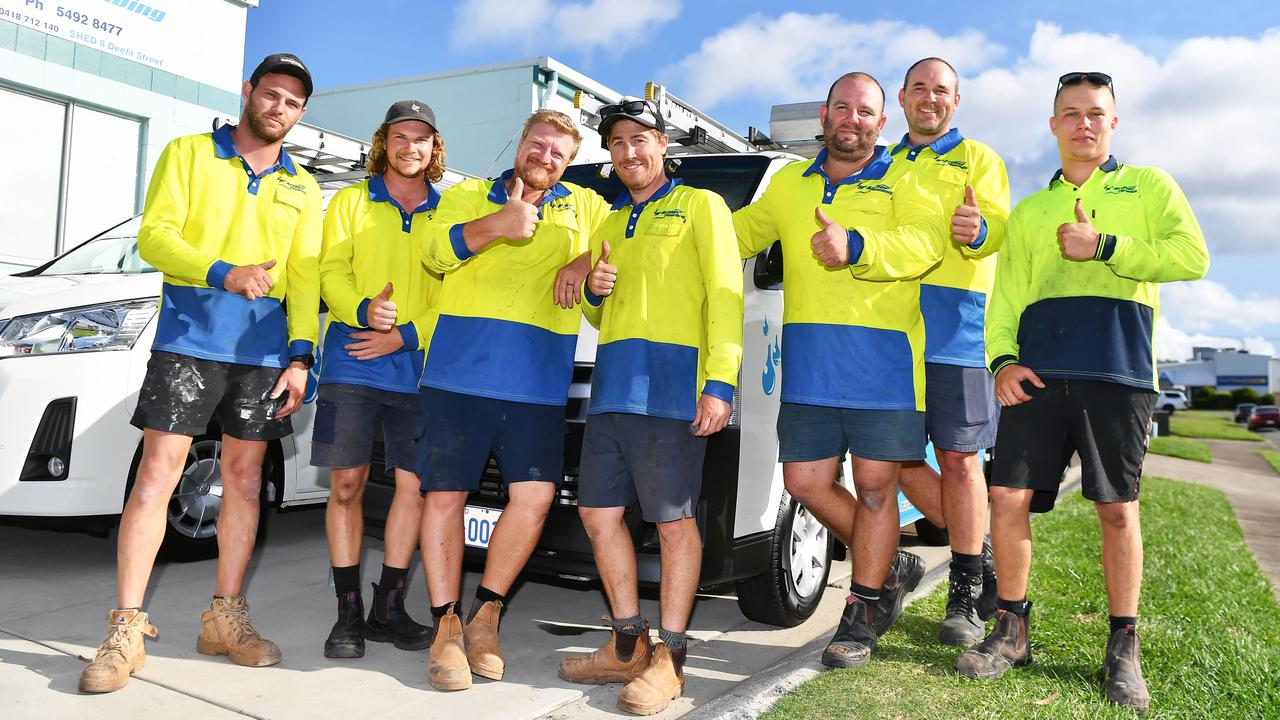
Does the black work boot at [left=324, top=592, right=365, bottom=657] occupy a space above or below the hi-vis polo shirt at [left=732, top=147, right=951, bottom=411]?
below

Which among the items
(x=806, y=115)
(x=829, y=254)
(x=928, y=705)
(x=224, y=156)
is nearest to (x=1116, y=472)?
(x=928, y=705)

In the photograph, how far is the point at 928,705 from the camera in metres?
2.89

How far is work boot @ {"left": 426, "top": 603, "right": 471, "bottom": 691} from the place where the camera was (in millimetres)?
3027

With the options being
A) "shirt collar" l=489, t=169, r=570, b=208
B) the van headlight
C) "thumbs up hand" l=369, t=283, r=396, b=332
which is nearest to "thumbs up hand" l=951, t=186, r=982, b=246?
"shirt collar" l=489, t=169, r=570, b=208

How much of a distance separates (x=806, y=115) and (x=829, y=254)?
8.35ft

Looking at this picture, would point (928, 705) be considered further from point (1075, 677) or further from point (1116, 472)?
point (1116, 472)

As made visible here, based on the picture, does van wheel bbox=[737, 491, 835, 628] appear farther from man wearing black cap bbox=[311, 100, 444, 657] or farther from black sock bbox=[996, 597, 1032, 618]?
man wearing black cap bbox=[311, 100, 444, 657]

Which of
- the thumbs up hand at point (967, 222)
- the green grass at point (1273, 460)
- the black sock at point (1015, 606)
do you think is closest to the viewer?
the thumbs up hand at point (967, 222)

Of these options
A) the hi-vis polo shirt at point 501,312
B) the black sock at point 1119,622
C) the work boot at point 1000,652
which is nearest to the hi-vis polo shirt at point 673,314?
the hi-vis polo shirt at point 501,312

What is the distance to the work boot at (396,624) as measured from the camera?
11.4 ft

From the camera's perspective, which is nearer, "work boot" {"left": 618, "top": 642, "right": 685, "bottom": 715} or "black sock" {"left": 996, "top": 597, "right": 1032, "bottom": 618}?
"work boot" {"left": 618, "top": 642, "right": 685, "bottom": 715}

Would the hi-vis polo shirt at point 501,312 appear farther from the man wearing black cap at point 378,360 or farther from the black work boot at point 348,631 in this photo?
the black work boot at point 348,631

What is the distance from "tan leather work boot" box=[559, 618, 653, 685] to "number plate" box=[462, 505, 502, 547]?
1.78ft

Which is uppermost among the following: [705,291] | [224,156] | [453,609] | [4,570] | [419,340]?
[224,156]
